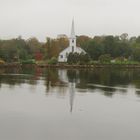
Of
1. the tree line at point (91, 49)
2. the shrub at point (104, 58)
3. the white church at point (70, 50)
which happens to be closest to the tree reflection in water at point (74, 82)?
the tree line at point (91, 49)

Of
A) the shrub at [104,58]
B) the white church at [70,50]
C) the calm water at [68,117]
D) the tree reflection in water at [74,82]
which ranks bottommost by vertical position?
the calm water at [68,117]

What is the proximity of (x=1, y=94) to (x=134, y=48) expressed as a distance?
75.1 m

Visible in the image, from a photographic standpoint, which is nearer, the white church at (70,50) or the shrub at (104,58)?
the shrub at (104,58)

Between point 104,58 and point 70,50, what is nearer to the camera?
point 104,58

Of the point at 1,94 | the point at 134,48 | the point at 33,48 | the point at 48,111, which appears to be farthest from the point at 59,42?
the point at 48,111

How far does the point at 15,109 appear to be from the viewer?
60.8 feet

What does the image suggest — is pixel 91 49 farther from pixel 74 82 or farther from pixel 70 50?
pixel 74 82

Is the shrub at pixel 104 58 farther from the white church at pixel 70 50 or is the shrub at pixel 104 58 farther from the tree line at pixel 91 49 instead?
the white church at pixel 70 50

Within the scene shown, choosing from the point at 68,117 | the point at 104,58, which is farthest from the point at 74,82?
the point at 104,58

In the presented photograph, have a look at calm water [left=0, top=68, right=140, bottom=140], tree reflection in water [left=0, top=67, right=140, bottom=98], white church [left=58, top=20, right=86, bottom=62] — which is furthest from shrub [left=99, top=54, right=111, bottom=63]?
calm water [left=0, top=68, right=140, bottom=140]

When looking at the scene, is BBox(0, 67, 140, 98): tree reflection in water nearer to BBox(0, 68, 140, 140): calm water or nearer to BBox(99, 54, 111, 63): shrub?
BBox(0, 68, 140, 140): calm water

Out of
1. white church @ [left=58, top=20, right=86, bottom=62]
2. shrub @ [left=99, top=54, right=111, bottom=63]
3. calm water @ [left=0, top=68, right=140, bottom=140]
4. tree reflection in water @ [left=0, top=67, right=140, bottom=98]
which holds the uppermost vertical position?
white church @ [left=58, top=20, right=86, bottom=62]

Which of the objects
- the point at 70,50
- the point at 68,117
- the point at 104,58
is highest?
the point at 70,50

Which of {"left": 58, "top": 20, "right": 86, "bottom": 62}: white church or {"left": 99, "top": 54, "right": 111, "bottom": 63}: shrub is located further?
{"left": 58, "top": 20, "right": 86, "bottom": 62}: white church
